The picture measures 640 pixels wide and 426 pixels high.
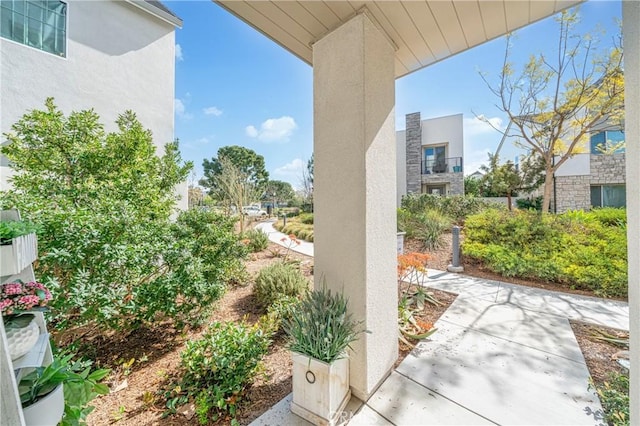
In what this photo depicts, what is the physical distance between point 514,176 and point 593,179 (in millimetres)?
3083

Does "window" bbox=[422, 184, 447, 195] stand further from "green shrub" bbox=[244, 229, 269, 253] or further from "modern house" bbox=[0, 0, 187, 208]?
"modern house" bbox=[0, 0, 187, 208]

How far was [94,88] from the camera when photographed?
550cm

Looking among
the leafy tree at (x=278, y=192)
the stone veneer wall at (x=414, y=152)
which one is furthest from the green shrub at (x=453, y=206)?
the leafy tree at (x=278, y=192)

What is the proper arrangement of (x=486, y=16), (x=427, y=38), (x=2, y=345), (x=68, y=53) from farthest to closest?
(x=68, y=53) < (x=427, y=38) < (x=486, y=16) < (x=2, y=345)

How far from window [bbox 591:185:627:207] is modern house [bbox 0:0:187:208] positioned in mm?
16350

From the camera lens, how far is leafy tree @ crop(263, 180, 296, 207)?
29.7 metres

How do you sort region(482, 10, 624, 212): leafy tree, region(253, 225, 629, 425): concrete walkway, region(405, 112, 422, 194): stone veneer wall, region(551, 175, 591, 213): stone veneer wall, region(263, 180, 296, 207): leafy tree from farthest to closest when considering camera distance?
region(263, 180, 296, 207): leafy tree → region(405, 112, 422, 194): stone veneer wall → region(551, 175, 591, 213): stone veneer wall → region(482, 10, 624, 212): leafy tree → region(253, 225, 629, 425): concrete walkway

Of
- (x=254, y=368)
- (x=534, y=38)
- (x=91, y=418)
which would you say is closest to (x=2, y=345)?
(x=254, y=368)

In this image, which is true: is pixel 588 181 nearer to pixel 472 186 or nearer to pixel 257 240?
pixel 472 186

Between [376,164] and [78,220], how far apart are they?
2.84 metres

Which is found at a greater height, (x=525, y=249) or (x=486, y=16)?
(x=486, y=16)

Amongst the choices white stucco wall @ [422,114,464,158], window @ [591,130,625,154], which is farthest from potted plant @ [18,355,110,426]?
white stucco wall @ [422,114,464,158]

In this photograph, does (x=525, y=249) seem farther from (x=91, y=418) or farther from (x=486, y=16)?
(x=91, y=418)

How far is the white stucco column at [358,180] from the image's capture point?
191 centimetres
